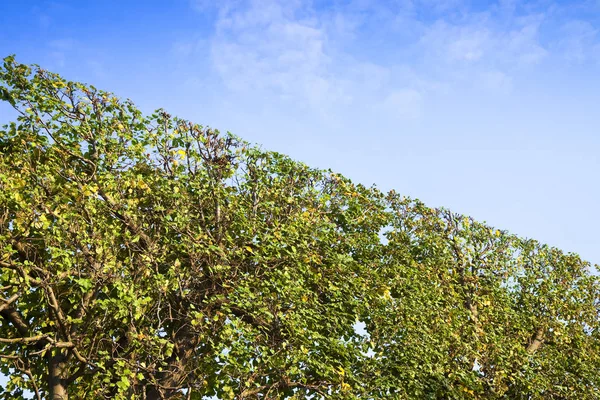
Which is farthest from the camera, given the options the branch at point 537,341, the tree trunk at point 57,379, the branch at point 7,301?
the branch at point 537,341

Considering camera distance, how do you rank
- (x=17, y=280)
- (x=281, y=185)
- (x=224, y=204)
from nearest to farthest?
(x=17, y=280)
(x=224, y=204)
(x=281, y=185)

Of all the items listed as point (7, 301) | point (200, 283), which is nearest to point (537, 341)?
point (200, 283)

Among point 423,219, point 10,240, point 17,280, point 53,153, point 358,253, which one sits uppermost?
point 423,219

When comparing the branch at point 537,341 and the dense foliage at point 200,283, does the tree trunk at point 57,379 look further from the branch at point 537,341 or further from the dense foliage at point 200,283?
the branch at point 537,341

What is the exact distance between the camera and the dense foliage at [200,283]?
13.6m

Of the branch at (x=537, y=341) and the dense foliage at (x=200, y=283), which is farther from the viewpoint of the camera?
the branch at (x=537, y=341)

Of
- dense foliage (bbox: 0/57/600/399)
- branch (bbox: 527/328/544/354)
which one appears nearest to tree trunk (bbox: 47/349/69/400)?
dense foliage (bbox: 0/57/600/399)

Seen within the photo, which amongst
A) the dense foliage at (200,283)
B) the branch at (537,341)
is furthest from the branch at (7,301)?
the branch at (537,341)

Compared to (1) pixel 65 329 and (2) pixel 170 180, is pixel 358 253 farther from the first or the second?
(1) pixel 65 329

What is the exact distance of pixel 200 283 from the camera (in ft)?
51.0

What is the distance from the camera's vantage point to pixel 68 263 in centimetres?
1300

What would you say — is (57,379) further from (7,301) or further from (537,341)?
(537,341)

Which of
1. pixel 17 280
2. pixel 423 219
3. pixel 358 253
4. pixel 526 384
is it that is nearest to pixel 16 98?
pixel 17 280

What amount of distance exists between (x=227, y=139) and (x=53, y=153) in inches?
205
